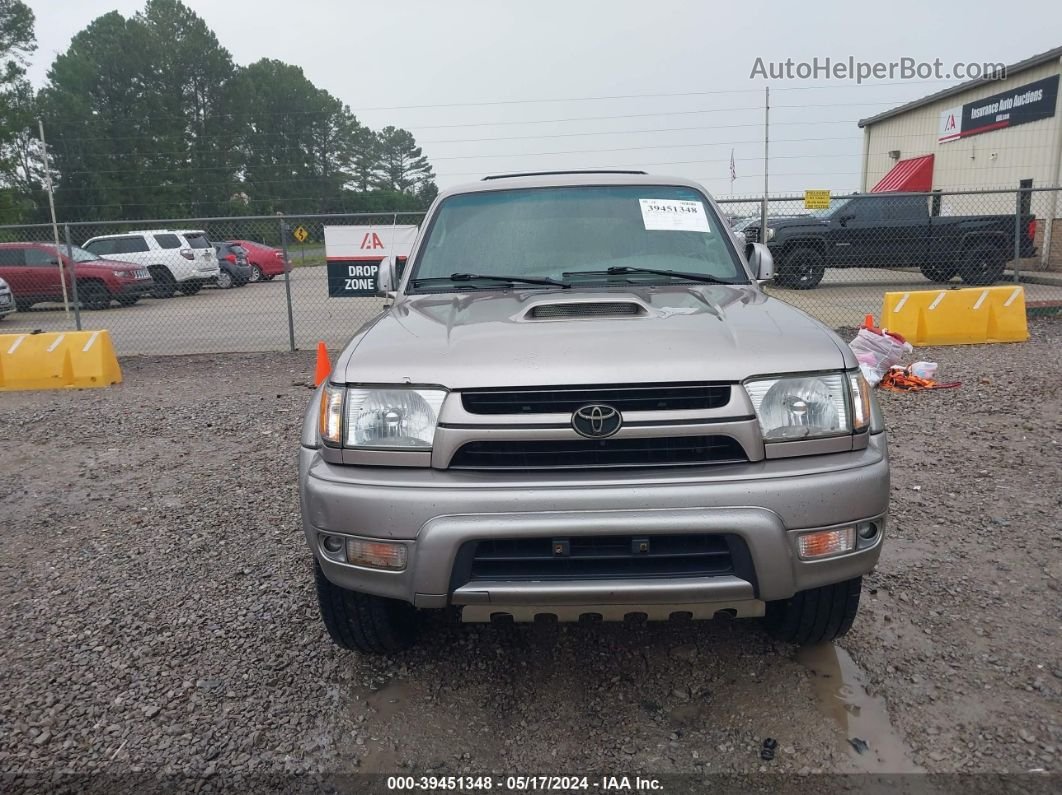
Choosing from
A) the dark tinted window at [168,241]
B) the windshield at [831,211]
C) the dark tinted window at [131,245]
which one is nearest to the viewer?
the windshield at [831,211]

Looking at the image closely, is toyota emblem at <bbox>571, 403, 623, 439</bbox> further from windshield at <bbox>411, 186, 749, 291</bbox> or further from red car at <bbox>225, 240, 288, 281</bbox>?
red car at <bbox>225, 240, 288, 281</bbox>

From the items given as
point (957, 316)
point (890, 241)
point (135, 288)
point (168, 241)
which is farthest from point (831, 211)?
point (168, 241)

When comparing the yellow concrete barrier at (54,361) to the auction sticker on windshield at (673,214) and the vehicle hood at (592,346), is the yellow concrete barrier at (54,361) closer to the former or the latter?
the vehicle hood at (592,346)

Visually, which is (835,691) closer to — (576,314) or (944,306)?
(576,314)

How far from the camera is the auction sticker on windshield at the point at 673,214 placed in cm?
377

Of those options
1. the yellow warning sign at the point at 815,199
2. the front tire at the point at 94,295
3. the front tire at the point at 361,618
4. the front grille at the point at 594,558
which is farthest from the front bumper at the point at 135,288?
the front grille at the point at 594,558

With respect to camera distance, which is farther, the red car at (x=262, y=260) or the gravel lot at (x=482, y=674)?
the red car at (x=262, y=260)

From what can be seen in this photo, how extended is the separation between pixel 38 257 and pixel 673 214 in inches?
664

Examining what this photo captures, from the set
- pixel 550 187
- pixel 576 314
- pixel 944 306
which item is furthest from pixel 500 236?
pixel 944 306

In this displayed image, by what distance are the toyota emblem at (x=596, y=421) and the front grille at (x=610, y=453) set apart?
0.17 feet

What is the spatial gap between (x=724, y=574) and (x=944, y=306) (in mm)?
8283

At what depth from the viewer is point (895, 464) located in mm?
5207

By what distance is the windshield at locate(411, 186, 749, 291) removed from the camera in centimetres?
359

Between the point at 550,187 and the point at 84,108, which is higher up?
the point at 84,108
